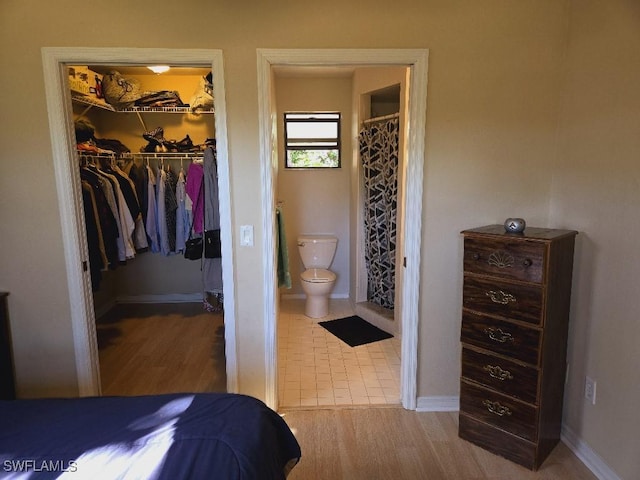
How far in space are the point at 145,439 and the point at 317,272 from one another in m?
3.04

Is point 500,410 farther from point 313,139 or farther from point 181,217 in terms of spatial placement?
point 313,139

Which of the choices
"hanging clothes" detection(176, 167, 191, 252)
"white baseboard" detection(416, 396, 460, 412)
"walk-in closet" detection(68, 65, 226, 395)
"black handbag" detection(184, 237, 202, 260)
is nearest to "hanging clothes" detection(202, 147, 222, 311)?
"walk-in closet" detection(68, 65, 226, 395)

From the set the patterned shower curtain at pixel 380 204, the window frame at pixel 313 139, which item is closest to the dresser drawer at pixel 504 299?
the patterned shower curtain at pixel 380 204

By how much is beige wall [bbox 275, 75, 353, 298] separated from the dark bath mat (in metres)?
0.74

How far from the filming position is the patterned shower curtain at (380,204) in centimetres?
362

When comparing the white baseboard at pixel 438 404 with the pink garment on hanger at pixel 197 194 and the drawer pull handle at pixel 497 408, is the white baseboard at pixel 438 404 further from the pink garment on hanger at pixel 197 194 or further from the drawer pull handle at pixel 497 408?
the pink garment on hanger at pixel 197 194

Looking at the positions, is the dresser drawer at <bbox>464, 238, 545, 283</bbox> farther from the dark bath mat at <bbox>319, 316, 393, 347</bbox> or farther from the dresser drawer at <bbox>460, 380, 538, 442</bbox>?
the dark bath mat at <bbox>319, 316, 393, 347</bbox>

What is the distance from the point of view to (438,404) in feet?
7.98

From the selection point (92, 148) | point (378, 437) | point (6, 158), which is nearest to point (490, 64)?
point (378, 437)

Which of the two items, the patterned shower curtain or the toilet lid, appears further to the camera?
the toilet lid

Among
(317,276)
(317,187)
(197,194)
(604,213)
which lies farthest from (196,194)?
(604,213)

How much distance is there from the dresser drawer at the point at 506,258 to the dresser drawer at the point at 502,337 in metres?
0.24

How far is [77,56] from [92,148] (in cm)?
159

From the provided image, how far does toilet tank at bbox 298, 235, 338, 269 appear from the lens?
4.21m
